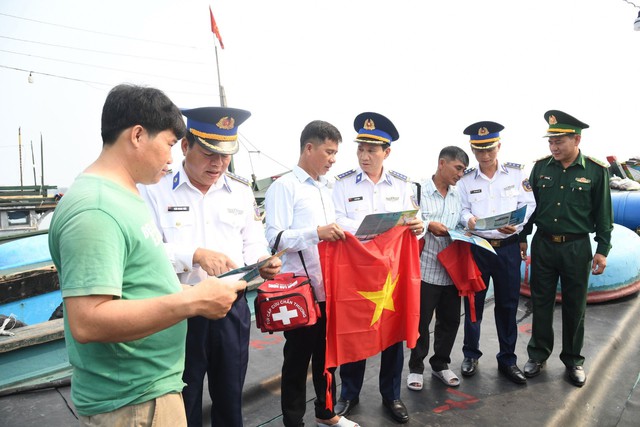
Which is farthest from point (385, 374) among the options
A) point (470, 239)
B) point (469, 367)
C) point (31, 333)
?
point (31, 333)

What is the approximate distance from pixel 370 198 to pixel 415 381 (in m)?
1.55

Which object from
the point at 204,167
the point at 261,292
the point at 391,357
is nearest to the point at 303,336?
the point at 261,292

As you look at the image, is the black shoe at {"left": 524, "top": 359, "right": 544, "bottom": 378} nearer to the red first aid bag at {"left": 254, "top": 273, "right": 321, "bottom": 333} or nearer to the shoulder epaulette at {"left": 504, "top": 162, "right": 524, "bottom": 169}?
the shoulder epaulette at {"left": 504, "top": 162, "right": 524, "bottom": 169}

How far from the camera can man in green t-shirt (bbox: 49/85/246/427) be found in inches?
42.1

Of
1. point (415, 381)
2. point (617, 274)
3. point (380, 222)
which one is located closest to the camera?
point (380, 222)

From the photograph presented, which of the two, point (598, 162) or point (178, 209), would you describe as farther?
point (598, 162)

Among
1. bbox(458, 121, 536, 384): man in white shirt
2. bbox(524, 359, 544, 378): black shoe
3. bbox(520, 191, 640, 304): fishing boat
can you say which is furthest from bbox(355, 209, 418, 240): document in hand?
bbox(520, 191, 640, 304): fishing boat

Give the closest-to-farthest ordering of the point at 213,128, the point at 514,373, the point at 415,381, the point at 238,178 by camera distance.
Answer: the point at 213,128, the point at 238,178, the point at 415,381, the point at 514,373

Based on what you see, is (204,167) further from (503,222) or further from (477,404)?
(477,404)

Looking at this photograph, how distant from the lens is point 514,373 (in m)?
3.50

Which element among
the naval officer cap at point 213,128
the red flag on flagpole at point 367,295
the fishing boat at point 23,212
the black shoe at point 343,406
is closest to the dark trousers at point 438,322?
the red flag on flagpole at point 367,295

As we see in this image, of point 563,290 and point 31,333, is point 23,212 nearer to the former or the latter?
point 31,333

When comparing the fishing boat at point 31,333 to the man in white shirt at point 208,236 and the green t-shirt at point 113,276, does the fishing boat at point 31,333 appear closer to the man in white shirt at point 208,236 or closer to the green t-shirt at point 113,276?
the man in white shirt at point 208,236

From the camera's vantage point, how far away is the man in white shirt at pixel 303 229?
265 centimetres
